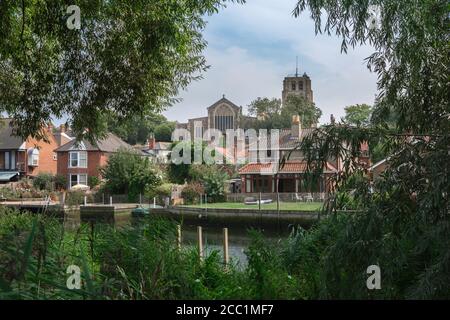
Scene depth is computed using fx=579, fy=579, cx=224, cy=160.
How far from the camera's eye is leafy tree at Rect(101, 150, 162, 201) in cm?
5181

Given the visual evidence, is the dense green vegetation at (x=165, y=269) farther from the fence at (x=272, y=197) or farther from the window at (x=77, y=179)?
the window at (x=77, y=179)

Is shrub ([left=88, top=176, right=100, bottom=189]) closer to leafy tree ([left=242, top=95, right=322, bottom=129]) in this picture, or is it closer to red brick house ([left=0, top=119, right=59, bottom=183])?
red brick house ([left=0, top=119, right=59, bottom=183])

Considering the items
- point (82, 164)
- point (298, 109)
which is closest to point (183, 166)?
point (82, 164)

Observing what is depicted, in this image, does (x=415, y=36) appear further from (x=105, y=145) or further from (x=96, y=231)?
(x=105, y=145)

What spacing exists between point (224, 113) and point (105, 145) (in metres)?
36.0

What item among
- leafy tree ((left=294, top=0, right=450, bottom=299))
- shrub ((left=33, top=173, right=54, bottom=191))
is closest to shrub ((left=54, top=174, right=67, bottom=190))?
shrub ((left=33, top=173, right=54, bottom=191))

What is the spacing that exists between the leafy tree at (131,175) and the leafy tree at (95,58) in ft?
127

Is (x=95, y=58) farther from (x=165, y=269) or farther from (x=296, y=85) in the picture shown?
(x=296, y=85)

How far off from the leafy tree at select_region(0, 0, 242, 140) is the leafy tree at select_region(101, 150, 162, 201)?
3864cm

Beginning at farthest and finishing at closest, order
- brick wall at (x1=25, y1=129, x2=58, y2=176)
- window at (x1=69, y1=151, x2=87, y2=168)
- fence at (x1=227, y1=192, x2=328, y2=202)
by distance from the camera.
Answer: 1. brick wall at (x1=25, y1=129, x2=58, y2=176)
2. window at (x1=69, y1=151, x2=87, y2=168)
3. fence at (x1=227, y1=192, x2=328, y2=202)

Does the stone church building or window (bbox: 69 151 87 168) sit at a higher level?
the stone church building

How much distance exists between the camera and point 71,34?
10.6m

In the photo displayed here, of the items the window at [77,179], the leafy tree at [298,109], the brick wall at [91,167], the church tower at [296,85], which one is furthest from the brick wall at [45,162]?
the church tower at [296,85]

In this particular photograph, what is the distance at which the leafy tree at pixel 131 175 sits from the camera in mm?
51812
